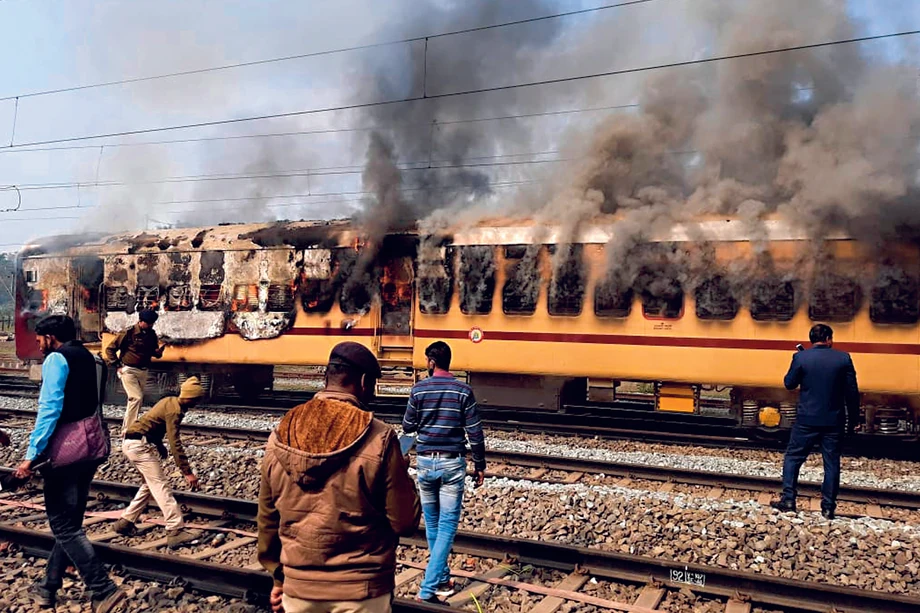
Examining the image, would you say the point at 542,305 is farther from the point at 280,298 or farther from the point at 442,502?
the point at 442,502

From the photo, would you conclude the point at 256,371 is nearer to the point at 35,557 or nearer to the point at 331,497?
the point at 35,557

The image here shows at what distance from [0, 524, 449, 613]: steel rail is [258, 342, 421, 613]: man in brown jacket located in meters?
2.03

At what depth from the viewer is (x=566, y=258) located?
12.5m

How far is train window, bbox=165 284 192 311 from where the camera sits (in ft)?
52.1

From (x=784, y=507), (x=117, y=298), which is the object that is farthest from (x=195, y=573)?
(x=117, y=298)

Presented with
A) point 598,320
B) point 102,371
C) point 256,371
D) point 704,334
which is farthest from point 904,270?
point 256,371

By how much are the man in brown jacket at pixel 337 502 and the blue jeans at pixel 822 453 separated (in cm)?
570

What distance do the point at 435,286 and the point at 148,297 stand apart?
272 inches

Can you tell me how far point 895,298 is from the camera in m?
10.7

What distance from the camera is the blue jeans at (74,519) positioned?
4891 mm

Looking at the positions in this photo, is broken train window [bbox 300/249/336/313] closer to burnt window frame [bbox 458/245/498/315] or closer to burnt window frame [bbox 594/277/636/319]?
burnt window frame [bbox 458/245/498/315]

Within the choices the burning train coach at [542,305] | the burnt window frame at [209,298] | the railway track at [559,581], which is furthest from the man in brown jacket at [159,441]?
the burnt window frame at [209,298]

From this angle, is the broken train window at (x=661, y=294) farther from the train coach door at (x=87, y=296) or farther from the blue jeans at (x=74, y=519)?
the train coach door at (x=87, y=296)

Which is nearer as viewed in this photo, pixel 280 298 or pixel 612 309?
pixel 612 309
